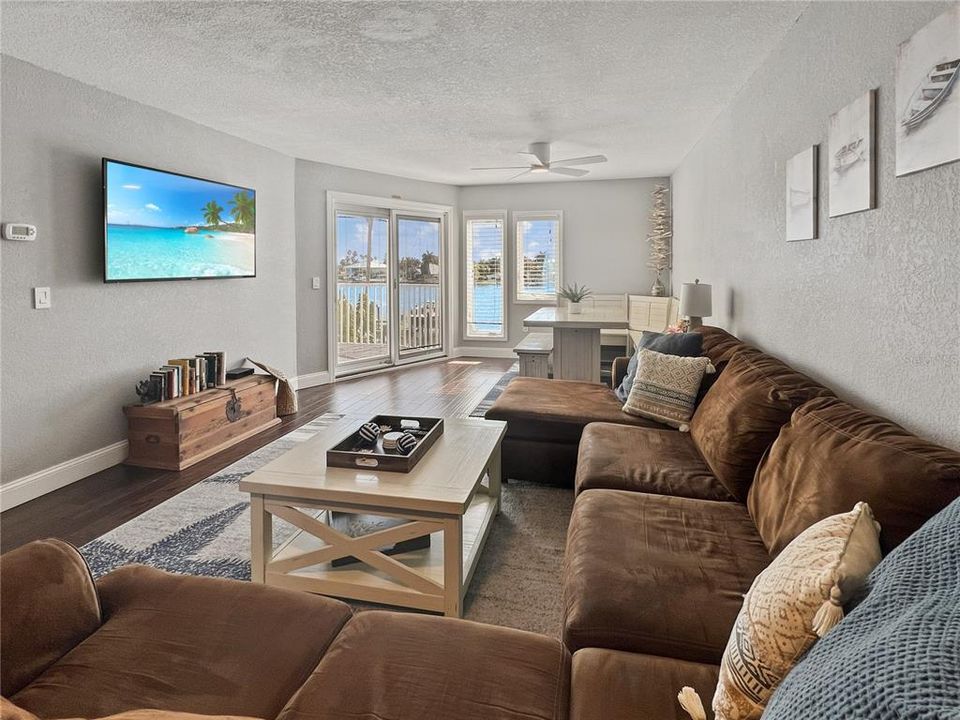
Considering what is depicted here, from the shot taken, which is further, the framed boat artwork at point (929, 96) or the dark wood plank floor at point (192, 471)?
the dark wood plank floor at point (192, 471)

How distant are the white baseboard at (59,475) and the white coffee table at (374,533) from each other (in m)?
1.85

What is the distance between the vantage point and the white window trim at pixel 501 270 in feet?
27.1

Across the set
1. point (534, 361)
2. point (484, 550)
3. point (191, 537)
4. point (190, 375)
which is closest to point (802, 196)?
point (484, 550)

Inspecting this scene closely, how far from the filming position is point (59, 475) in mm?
3408

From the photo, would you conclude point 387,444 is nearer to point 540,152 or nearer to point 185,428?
point 185,428

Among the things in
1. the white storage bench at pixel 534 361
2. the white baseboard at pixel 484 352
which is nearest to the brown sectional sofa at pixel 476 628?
the white storage bench at pixel 534 361

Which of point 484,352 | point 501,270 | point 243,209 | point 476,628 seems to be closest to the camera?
point 476,628

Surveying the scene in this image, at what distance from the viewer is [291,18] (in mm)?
2674

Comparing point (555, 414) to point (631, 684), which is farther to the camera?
point (555, 414)

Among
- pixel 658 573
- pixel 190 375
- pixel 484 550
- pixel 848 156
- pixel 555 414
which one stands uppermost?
pixel 848 156

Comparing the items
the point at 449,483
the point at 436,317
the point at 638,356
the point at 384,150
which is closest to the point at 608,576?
the point at 449,483

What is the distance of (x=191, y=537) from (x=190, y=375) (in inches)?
67.2

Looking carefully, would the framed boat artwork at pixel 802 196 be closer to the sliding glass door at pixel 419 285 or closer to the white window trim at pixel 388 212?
the white window trim at pixel 388 212

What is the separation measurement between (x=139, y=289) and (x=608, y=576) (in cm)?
382
